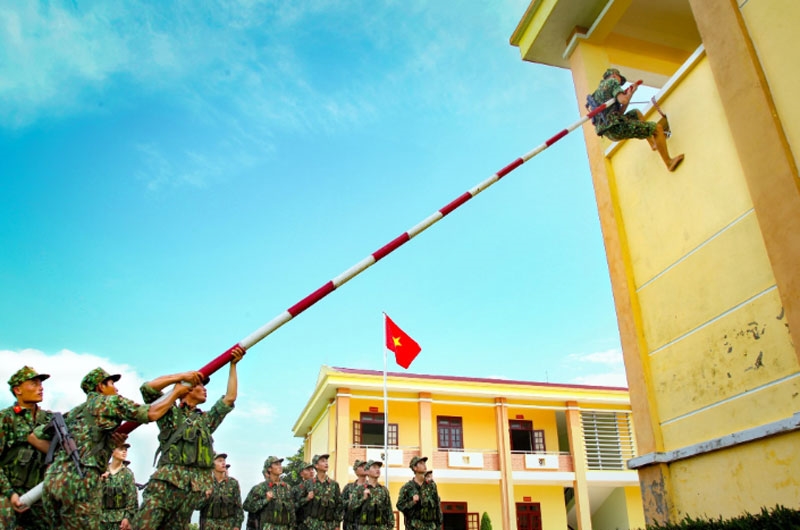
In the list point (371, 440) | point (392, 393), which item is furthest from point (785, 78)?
point (371, 440)

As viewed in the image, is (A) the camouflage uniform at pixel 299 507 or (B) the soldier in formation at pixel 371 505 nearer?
(B) the soldier in formation at pixel 371 505

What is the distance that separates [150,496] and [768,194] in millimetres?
5854

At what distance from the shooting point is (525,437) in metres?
23.7

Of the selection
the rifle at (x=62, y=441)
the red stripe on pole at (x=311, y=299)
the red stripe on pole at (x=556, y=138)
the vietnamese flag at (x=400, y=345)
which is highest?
the vietnamese flag at (x=400, y=345)

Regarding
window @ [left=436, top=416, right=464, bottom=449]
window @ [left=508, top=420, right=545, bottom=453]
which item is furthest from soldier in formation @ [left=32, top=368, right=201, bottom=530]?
window @ [left=508, top=420, right=545, bottom=453]

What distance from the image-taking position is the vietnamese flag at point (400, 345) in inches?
654

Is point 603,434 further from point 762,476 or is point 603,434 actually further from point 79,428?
point 79,428

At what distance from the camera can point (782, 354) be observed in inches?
199

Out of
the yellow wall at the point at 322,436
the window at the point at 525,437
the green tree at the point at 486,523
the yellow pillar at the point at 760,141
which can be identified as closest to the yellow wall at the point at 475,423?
the window at the point at 525,437

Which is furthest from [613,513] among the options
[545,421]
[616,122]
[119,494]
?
[616,122]

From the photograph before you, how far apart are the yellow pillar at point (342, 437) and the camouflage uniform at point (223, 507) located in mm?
8771

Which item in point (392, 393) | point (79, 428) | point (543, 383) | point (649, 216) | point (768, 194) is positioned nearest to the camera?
point (79, 428)

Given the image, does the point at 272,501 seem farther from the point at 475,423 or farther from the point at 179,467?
the point at 475,423

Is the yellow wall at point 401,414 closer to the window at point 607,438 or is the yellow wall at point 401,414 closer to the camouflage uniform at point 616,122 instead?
the window at point 607,438
